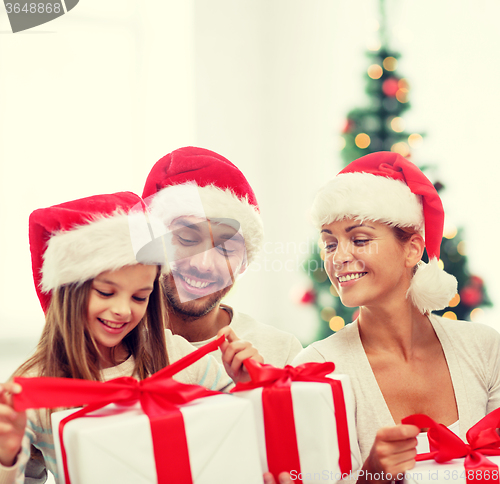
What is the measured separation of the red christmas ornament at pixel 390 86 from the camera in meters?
1.81

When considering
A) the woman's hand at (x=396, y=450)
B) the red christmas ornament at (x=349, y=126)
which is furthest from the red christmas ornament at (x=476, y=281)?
the woman's hand at (x=396, y=450)

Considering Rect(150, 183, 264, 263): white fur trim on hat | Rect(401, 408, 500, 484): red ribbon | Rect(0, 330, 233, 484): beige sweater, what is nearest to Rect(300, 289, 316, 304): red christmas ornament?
Rect(150, 183, 264, 263): white fur trim on hat

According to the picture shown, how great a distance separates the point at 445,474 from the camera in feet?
2.23

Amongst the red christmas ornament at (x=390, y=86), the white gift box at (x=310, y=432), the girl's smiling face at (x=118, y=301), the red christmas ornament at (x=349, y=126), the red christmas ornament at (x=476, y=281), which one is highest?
the red christmas ornament at (x=390, y=86)

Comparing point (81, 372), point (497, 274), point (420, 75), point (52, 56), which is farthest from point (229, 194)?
point (497, 274)

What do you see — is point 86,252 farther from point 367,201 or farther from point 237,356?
point 367,201

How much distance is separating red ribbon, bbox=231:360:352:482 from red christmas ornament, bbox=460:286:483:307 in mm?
1314

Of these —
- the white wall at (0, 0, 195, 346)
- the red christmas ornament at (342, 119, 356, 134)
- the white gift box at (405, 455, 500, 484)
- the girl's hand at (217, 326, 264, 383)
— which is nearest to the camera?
the white gift box at (405, 455, 500, 484)

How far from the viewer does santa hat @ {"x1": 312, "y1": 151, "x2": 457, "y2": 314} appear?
0.98m

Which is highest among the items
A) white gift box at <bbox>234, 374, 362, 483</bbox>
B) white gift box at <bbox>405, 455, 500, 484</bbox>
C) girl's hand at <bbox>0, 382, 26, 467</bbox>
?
girl's hand at <bbox>0, 382, 26, 467</bbox>

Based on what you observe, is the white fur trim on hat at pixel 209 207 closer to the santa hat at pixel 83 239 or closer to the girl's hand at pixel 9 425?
the santa hat at pixel 83 239

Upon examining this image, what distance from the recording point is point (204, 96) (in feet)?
4.37

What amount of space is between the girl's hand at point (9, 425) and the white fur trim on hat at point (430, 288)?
2.65ft

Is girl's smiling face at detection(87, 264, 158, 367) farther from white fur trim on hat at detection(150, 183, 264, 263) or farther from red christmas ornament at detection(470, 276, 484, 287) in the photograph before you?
red christmas ornament at detection(470, 276, 484, 287)
